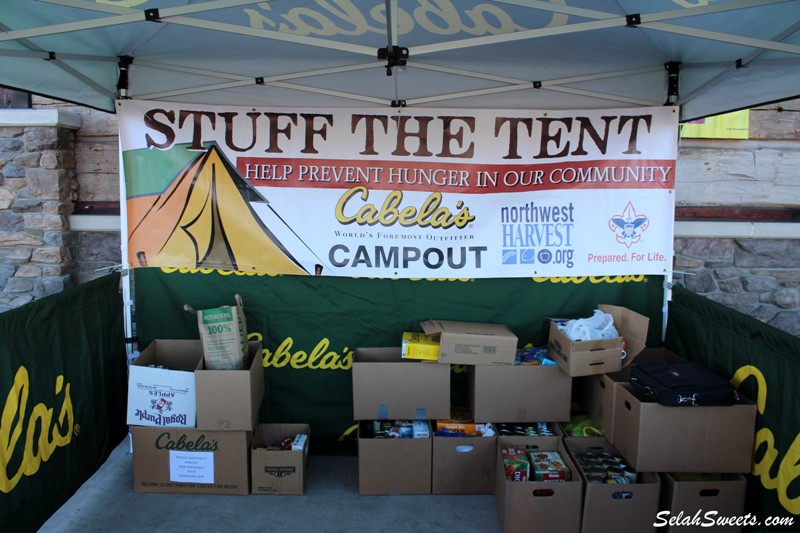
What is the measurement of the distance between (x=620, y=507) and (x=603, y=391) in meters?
0.76

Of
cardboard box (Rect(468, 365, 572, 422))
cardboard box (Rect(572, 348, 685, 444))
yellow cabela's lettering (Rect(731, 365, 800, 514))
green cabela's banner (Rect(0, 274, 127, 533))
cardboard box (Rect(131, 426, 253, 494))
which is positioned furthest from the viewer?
cardboard box (Rect(468, 365, 572, 422))

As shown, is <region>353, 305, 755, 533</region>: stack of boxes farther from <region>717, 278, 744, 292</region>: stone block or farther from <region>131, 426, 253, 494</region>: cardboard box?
<region>717, 278, 744, 292</region>: stone block

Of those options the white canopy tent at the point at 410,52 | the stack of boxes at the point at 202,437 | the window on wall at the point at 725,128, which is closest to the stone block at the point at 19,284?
the stack of boxes at the point at 202,437

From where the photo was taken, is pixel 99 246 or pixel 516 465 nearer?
pixel 516 465

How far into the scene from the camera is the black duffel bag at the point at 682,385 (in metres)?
3.04

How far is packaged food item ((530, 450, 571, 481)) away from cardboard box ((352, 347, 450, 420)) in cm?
63

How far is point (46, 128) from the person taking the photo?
4316 mm

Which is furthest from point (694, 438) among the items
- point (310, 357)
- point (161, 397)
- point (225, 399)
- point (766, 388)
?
point (161, 397)

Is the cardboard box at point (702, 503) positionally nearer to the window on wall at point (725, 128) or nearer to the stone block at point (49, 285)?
the window on wall at point (725, 128)

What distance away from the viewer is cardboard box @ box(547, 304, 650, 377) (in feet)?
11.6

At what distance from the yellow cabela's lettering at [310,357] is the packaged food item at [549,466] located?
4.76 feet

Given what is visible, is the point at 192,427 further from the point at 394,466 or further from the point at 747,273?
the point at 747,273

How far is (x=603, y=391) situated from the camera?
367 cm

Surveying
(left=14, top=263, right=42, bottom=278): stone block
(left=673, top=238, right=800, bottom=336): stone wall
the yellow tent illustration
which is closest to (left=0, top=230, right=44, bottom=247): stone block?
(left=14, top=263, right=42, bottom=278): stone block
